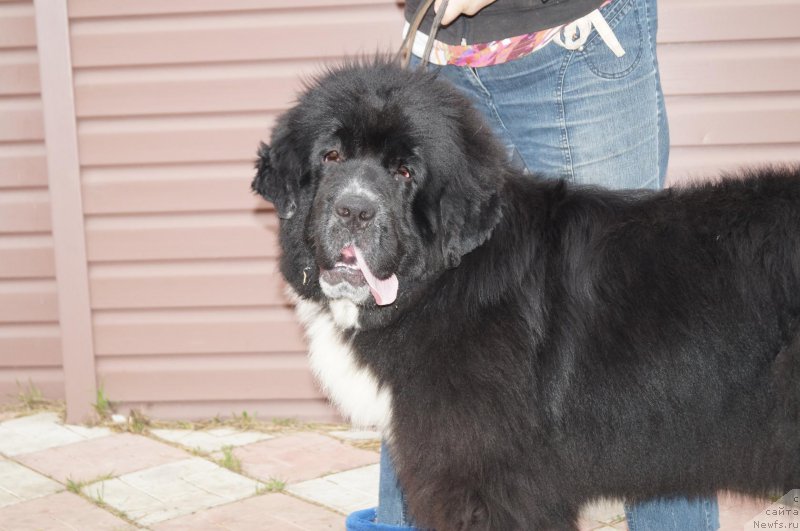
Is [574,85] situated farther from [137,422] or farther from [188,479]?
[137,422]

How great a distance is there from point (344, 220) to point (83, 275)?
2.93m

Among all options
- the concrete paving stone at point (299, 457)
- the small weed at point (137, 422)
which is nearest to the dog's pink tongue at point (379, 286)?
the concrete paving stone at point (299, 457)

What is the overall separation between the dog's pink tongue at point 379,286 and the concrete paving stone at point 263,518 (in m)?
1.53

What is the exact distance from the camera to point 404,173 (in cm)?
291

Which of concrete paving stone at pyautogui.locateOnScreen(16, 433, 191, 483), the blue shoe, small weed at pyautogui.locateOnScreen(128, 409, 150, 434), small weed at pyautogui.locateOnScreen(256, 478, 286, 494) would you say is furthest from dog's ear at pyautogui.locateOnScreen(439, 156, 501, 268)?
small weed at pyautogui.locateOnScreen(128, 409, 150, 434)

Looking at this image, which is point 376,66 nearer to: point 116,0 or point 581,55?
point 581,55

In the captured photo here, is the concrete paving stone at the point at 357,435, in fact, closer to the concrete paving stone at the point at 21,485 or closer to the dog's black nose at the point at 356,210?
the concrete paving stone at the point at 21,485

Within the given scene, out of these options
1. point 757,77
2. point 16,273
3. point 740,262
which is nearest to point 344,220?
point 740,262

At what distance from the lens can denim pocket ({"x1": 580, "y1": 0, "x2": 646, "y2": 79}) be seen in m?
3.10

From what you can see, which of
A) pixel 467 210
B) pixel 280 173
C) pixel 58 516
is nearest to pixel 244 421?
pixel 58 516

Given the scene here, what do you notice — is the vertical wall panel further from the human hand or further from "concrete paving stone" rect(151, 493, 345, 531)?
the human hand

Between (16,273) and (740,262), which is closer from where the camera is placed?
(740,262)

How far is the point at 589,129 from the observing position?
315 cm

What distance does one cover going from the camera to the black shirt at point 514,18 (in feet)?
10.0
